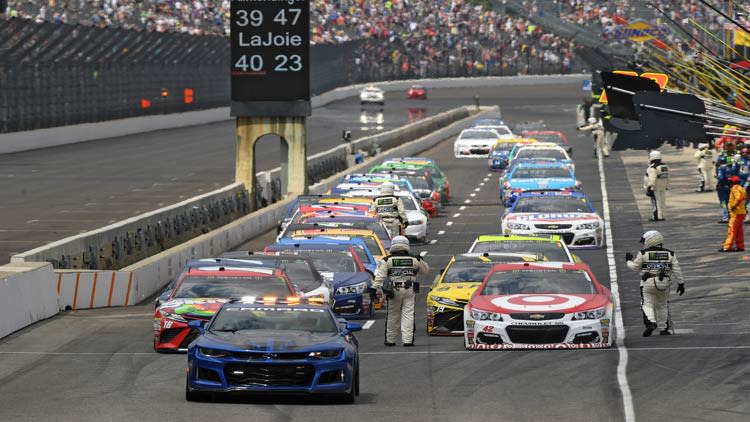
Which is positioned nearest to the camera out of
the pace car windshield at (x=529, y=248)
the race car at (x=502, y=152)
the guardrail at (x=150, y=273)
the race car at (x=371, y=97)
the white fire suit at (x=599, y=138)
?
the guardrail at (x=150, y=273)

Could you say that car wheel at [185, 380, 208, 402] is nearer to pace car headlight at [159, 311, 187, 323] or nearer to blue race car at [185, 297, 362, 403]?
blue race car at [185, 297, 362, 403]

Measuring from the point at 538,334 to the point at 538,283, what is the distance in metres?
1.27

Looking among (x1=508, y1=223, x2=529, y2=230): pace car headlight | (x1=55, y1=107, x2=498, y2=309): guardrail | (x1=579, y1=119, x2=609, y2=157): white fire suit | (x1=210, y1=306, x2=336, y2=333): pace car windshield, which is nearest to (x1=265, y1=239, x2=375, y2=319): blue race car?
(x1=55, y1=107, x2=498, y2=309): guardrail

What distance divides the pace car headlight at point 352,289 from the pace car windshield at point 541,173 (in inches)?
821

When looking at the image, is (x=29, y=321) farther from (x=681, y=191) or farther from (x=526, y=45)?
(x=526, y=45)

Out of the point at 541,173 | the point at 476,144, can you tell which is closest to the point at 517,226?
the point at 541,173

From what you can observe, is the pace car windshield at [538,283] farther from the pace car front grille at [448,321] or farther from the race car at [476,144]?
the race car at [476,144]

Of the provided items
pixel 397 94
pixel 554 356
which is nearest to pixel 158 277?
pixel 554 356

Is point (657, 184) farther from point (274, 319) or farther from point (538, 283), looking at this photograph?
point (274, 319)

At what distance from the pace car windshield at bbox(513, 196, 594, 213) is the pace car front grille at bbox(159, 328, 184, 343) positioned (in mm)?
16507

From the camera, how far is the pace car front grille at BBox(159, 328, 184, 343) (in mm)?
19328

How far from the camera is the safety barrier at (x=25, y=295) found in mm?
21594

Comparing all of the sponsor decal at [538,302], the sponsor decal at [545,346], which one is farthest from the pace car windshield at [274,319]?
the sponsor decal at [538,302]

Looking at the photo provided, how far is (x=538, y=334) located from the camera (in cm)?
1919
